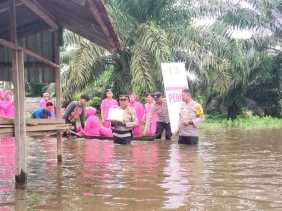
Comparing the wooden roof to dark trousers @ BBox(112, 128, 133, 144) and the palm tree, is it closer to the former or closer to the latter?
dark trousers @ BBox(112, 128, 133, 144)

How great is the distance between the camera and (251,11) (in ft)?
84.4

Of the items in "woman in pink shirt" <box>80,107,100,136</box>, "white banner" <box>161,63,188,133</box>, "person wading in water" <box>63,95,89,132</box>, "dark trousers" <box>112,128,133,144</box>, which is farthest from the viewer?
"woman in pink shirt" <box>80,107,100,136</box>

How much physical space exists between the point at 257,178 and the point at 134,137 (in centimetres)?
734

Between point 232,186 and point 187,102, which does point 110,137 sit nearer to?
point 187,102

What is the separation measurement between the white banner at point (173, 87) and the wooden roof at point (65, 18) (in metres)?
4.59

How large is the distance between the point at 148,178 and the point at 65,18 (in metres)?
3.42

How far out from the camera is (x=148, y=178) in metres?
9.09

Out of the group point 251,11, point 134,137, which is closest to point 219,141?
point 134,137

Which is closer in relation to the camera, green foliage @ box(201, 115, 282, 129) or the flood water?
the flood water

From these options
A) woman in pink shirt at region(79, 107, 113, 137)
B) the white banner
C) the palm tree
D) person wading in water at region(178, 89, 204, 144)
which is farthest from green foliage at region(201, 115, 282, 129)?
person wading in water at region(178, 89, 204, 144)

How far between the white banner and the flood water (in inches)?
48.9

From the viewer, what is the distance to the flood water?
7.16m

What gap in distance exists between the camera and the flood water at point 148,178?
7160mm

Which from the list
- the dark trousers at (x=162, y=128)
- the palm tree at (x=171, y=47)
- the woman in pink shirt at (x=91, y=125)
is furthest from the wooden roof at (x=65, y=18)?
the palm tree at (x=171, y=47)
